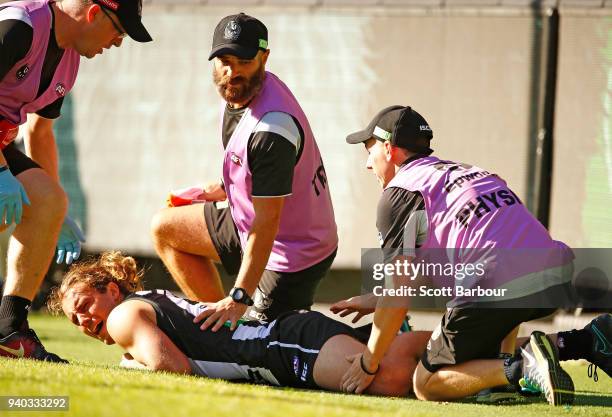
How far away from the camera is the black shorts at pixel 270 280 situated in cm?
618

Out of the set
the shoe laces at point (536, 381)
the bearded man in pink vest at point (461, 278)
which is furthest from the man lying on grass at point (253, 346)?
the shoe laces at point (536, 381)

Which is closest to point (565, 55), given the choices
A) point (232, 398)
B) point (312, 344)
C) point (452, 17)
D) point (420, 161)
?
point (452, 17)

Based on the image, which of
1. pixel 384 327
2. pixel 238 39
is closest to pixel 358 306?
pixel 384 327

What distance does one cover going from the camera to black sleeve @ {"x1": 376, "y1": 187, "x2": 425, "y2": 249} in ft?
17.4

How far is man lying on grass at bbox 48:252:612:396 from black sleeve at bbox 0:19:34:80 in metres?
1.26

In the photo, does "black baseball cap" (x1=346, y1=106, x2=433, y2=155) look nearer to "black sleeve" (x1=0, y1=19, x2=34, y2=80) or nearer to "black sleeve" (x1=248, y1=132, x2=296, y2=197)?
"black sleeve" (x1=248, y1=132, x2=296, y2=197)

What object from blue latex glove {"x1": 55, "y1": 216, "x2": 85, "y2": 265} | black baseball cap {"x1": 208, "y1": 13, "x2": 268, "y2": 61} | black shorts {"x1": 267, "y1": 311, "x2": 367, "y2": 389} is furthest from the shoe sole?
blue latex glove {"x1": 55, "y1": 216, "x2": 85, "y2": 265}

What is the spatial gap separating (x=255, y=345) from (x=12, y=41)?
1.85 meters

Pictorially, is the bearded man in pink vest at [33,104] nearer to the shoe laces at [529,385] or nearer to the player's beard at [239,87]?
the player's beard at [239,87]

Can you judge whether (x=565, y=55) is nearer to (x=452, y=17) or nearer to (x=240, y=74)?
(x=452, y=17)

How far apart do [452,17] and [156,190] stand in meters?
2.84

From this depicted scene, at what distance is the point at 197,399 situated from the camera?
435cm

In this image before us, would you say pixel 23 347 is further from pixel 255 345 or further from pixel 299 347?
pixel 299 347

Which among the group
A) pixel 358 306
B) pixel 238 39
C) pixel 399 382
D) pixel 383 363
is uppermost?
pixel 238 39
